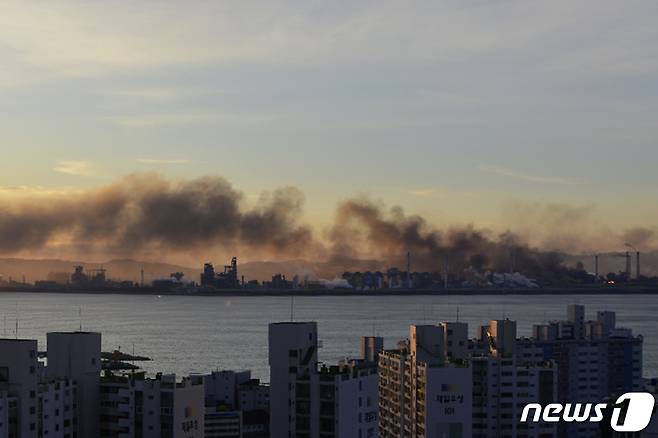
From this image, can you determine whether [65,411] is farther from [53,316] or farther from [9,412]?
[53,316]

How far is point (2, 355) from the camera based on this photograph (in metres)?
20.6

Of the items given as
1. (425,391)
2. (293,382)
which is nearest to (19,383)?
(293,382)

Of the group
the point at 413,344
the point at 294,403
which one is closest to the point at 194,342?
the point at 413,344

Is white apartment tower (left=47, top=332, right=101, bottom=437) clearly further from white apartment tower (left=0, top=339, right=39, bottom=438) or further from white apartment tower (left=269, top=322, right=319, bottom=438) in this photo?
white apartment tower (left=269, top=322, right=319, bottom=438)

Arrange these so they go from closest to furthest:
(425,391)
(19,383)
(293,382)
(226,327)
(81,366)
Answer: (19,383)
(293,382)
(81,366)
(425,391)
(226,327)

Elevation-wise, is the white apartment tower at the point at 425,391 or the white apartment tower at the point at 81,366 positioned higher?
the white apartment tower at the point at 81,366

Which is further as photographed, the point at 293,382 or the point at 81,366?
the point at 81,366

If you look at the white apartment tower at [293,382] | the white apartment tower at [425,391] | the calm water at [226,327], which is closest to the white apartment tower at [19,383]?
the white apartment tower at [293,382]

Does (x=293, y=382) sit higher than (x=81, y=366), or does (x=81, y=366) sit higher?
(x=81, y=366)

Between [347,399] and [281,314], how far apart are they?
113m

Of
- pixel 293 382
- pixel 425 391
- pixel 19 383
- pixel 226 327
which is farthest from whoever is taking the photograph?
pixel 226 327

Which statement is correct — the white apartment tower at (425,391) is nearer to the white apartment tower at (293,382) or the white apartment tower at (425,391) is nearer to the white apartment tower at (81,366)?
the white apartment tower at (293,382)

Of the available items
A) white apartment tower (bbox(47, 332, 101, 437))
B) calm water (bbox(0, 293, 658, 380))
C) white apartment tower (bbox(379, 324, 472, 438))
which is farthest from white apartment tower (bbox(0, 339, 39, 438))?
calm water (bbox(0, 293, 658, 380))

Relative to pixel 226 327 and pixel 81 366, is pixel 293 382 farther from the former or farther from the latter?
pixel 226 327
